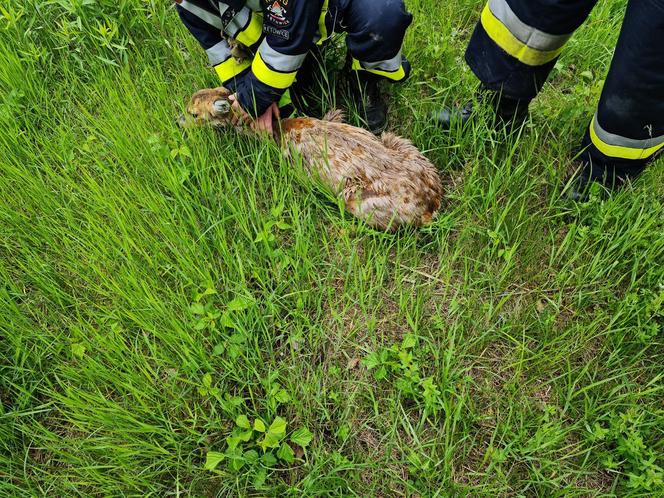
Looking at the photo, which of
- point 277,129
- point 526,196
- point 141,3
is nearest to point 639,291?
point 526,196

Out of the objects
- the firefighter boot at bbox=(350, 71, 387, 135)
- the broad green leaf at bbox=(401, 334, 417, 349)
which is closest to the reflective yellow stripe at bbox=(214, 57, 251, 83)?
the firefighter boot at bbox=(350, 71, 387, 135)

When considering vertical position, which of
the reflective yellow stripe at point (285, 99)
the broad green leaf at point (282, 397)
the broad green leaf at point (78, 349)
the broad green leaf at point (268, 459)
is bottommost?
the broad green leaf at point (268, 459)

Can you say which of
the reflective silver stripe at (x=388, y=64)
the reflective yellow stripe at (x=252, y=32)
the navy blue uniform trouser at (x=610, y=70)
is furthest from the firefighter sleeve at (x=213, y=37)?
the navy blue uniform trouser at (x=610, y=70)

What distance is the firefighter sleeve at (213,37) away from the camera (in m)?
2.69

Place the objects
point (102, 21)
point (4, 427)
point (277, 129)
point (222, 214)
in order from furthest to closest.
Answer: point (102, 21) → point (277, 129) → point (222, 214) → point (4, 427)

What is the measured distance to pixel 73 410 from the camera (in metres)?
2.14

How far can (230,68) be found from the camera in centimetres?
285

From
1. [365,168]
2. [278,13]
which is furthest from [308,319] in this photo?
[278,13]

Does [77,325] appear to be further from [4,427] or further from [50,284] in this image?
[4,427]

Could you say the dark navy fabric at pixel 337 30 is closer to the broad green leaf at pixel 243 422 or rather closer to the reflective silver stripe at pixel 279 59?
the reflective silver stripe at pixel 279 59

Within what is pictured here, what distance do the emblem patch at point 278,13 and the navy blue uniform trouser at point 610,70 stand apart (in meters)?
1.02

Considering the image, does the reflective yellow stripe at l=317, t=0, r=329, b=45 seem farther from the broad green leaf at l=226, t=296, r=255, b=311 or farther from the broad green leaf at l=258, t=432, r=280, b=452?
the broad green leaf at l=258, t=432, r=280, b=452

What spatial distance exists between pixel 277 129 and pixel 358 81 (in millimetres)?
A: 594

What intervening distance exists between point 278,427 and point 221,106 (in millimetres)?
1711
